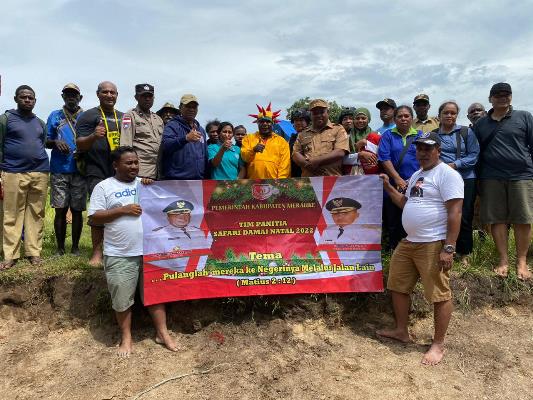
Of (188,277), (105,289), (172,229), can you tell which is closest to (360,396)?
(188,277)

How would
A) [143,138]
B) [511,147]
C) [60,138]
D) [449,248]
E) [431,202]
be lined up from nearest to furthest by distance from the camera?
[449,248] → [431,202] → [511,147] → [143,138] → [60,138]

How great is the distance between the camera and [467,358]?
15.8ft

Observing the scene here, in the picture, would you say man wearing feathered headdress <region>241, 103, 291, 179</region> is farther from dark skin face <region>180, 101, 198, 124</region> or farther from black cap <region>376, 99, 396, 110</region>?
black cap <region>376, 99, 396, 110</region>

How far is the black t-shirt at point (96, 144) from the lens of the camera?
5504 millimetres

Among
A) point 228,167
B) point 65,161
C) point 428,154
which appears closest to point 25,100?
point 65,161

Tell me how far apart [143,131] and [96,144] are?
0.65 meters

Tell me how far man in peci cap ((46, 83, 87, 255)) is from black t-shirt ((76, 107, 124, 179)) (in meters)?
0.27

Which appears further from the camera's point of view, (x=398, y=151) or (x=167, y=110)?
(x=167, y=110)

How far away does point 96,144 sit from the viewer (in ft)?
18.3

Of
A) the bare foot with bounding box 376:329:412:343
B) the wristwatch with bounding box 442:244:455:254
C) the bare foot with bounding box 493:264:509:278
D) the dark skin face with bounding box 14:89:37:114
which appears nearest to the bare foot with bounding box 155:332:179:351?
the bare foot with bounding box 376:329:412:343

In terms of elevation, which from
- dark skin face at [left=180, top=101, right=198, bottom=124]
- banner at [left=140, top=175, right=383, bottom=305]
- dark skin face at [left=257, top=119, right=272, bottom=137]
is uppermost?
dark skin face at [left=180, top=101, right=198, bottom=124]

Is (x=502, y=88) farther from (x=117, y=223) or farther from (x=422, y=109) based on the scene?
(x=117, y=223)

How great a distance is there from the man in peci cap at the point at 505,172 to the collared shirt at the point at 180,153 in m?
3.65

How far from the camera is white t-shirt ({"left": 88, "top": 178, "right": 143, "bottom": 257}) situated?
459cm
